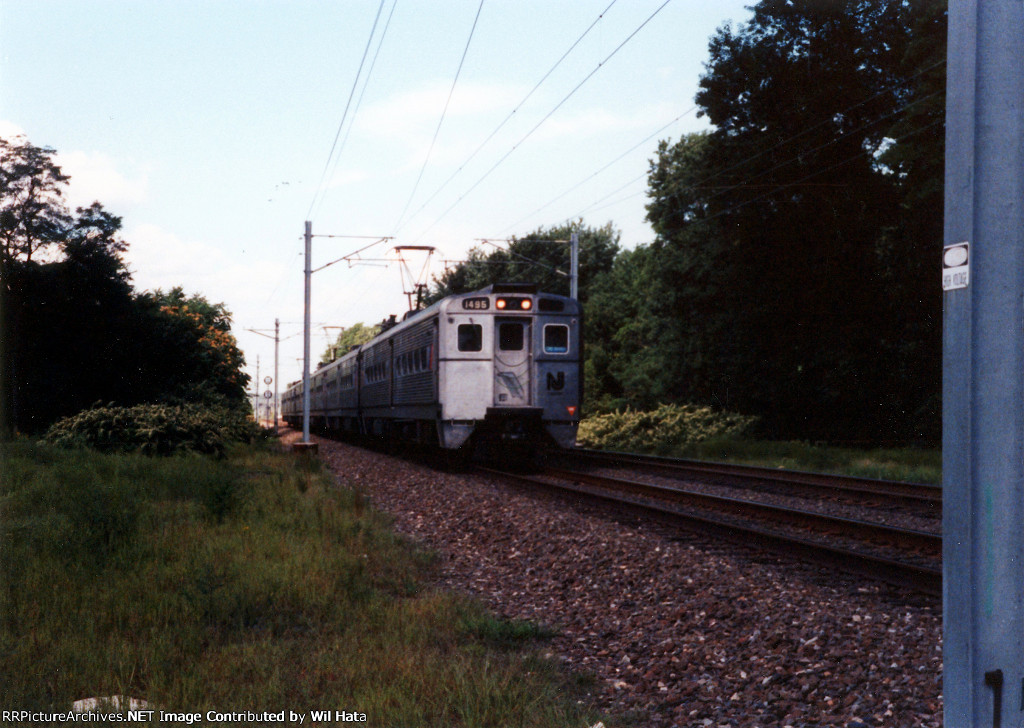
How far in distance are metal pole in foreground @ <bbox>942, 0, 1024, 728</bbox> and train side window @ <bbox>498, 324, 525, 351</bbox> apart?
1424cm

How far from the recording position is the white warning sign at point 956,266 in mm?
2465

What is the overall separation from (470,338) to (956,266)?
1399 cm

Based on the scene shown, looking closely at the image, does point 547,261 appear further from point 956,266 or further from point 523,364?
point 956,266

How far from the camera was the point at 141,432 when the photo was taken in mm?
17297

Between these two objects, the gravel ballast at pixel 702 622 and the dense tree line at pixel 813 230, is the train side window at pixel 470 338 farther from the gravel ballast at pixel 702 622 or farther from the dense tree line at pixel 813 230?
the dense tree line at pixel 813 230

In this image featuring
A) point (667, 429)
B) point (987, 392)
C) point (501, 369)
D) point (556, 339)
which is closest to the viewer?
point (987, 392)

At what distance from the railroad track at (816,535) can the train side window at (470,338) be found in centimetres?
418

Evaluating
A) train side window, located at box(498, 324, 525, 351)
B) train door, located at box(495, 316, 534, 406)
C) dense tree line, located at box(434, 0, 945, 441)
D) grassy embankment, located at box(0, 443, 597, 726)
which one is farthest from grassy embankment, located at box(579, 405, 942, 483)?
grassy embankment, located at box(0, 443, 597, 726)

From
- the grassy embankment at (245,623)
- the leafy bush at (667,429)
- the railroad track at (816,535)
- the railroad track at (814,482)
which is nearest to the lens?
the grassy embankment at (245,623)

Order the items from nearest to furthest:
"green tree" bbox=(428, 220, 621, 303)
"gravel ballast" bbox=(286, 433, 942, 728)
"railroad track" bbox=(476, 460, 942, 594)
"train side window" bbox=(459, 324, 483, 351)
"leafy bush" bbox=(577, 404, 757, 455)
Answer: "gravel ballast" bbox=(286, 433, 942, 728) → "railroad track" bbox=(476, 460, 942, 594) → "train side window" bbox=(459, 324, 483, 351) → "leafy bush" bbox=(577, 404, 757, 455) → "green tree" bbox=(428, 220, 621, 303)

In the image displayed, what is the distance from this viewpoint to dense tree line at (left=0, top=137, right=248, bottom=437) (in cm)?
2172

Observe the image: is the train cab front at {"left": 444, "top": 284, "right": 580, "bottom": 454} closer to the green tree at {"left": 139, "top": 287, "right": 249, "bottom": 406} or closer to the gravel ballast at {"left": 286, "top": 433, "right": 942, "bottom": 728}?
the gravel ballast at {"left": 286, "top": 433, "right": 942, "bottom": 728}

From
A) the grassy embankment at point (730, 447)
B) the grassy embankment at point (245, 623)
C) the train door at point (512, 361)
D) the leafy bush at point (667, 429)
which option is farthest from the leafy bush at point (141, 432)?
the leafy bush at point (667, 429)

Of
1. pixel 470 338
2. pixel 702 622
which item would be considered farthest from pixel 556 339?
pixel 702 622
